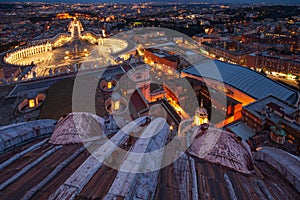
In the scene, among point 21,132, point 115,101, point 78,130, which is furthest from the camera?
point 115,101

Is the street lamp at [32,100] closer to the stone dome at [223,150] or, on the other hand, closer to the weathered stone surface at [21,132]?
the weathered stone surface at [21,132]

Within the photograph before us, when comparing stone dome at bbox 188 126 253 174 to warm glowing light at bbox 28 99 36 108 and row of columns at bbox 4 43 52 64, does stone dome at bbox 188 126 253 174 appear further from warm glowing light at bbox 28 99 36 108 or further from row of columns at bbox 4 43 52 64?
row of columns at bbox 4 43 52 64

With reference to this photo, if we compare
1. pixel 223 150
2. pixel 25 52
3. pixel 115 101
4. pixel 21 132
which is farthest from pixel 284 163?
pixel 25 52

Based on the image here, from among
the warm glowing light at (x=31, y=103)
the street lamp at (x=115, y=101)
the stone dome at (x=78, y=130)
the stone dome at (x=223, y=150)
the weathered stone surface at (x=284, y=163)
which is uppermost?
the stone dome at (x=78, y=130)

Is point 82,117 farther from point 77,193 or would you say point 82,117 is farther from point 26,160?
point 77,193

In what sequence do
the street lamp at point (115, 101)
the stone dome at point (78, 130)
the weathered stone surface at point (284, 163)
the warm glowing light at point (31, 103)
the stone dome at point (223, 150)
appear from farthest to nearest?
the warm glowing light at point (31, 103)
the street lamp at point (115, 101)
the stone dome at point (78, 130)
the stone dome at point (223, 150)
the weathered stone surface at point (284, 163)

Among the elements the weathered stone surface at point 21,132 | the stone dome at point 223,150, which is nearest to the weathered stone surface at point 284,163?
the stone dome at point 223,150

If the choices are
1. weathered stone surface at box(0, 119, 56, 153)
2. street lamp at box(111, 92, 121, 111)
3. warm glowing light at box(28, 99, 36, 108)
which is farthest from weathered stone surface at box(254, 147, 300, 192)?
warm glowing light at box(28, 99, 36, 108)

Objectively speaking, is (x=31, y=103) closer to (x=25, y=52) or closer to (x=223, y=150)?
(x=223, y=150)

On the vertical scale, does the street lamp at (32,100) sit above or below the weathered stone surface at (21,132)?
below
